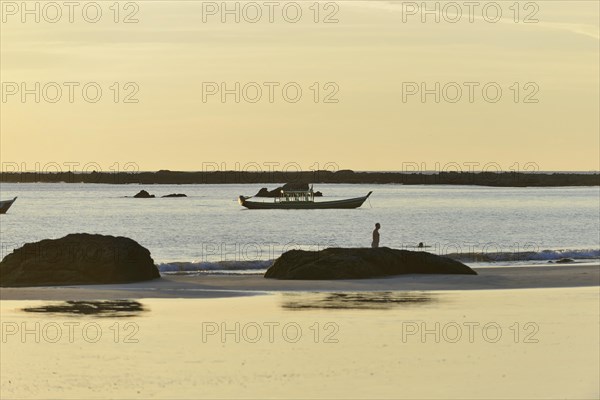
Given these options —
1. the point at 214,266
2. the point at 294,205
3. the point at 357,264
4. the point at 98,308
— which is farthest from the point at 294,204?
the point at 98,308

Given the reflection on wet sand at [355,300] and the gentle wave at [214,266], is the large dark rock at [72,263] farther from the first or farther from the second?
the gentle wave at [214,266]

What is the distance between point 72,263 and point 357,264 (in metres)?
8.30

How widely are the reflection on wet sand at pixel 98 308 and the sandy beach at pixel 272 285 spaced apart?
1462 millimetres

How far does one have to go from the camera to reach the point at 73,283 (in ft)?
111

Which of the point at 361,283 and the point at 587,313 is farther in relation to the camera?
the point at 361,283

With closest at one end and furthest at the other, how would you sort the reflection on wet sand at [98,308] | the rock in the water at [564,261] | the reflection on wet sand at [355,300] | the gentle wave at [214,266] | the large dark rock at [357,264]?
1. the reflection on wet sand at [98,308]
2. the reflection on wet sand at [355,300]
3. the large dark rock at [357,264]
4. the gentle wave at [214,266]
5. the rock in the water at [564,261]

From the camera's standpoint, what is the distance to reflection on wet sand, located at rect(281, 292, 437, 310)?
2727 cm

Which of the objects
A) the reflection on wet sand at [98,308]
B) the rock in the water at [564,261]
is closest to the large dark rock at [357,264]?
the reflection on wet sand at [98,308]

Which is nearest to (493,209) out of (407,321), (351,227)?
(351,227)

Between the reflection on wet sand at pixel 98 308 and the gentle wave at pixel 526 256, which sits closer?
the reflection on wet sand at pixel 98 308

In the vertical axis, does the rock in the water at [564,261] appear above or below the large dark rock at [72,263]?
below

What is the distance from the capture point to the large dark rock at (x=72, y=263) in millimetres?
34000

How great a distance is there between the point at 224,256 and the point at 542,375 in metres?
46.8

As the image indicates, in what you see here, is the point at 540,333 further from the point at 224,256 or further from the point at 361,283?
the point at 224,256
